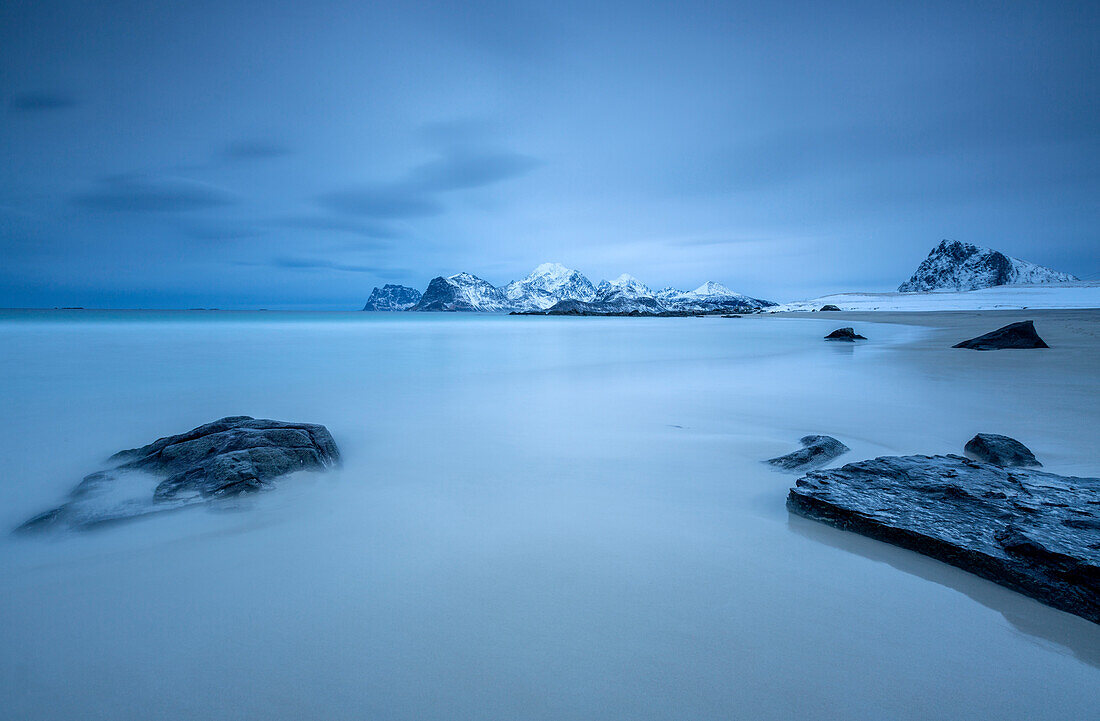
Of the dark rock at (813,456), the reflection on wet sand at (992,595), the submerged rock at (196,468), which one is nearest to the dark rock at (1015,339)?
the dark rock at (813,456)

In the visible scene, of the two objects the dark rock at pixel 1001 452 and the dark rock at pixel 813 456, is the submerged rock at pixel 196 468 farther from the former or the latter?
the dark rock at pixel 1001 452

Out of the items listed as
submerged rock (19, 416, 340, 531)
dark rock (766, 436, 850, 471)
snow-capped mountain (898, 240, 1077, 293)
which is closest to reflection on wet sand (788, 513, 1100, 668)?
dark rock (766, 436, 850, 471)

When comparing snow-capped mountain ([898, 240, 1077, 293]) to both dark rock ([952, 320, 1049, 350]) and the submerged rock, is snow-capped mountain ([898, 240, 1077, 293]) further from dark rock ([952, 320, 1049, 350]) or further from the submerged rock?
the submerged rock

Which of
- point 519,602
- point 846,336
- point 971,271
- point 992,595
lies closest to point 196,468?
point 519,602

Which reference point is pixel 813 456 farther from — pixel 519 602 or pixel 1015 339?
pixel 1015 339

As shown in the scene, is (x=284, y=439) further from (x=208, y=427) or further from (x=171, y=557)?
(x=171, y=557)

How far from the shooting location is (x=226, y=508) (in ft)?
11.4

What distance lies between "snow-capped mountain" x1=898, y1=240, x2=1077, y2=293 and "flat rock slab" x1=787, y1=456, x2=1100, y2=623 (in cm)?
15681

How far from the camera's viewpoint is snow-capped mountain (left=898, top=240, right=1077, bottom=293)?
123750mm

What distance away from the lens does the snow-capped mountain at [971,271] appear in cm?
12375

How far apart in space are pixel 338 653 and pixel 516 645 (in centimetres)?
83

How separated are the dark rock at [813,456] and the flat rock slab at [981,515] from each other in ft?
2.00

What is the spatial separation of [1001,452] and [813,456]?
154 cm

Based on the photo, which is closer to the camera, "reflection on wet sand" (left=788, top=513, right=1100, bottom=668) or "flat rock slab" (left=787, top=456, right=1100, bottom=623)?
"reflection on wet sand" (left=788, top=513, right=1100, bottom=668)
